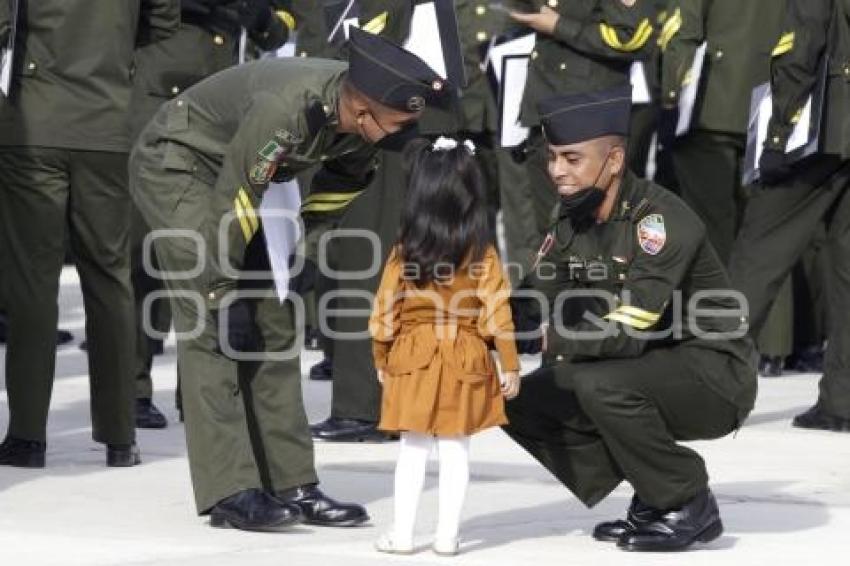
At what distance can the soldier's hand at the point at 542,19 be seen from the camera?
10.4 meters

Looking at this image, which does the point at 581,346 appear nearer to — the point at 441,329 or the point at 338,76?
the point at 441,329

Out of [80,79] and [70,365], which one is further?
[70,365]

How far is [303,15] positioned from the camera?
11.5 meters

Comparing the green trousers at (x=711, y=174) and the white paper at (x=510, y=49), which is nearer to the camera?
the white paper at (x=510, y=49)

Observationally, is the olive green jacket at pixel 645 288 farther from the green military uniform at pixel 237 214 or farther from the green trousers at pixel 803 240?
the green trousers at pixel 803 240

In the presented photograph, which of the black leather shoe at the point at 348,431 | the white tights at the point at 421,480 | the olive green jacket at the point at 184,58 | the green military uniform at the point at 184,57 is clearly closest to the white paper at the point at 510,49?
the green military uniform at the point at 184,57

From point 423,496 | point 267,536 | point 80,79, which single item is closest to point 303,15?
point 80,79

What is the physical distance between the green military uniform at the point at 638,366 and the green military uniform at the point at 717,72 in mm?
3665

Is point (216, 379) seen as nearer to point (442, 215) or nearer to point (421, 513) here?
point (421, 513)

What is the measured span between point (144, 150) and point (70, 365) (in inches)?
163

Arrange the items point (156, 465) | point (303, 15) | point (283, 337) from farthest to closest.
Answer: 1. point (303, 15)
2. point (156, 465)
3. point (283, 337)

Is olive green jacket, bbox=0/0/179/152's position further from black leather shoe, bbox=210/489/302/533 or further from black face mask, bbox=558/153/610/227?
black face mask, bbox=558/153/610/227

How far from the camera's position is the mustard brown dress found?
7051 mm

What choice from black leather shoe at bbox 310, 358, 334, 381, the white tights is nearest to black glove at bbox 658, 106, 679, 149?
black leather shoe at bbox 310, 358, 334, 381
